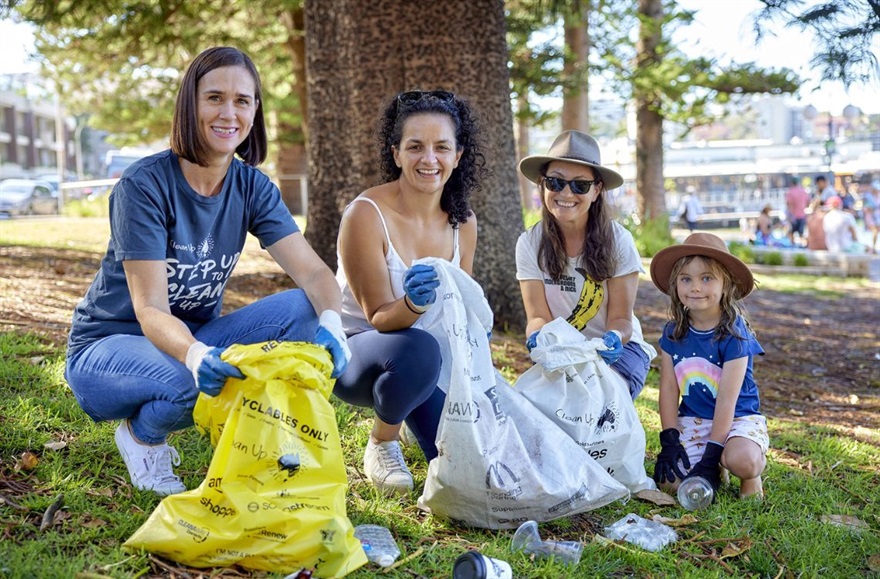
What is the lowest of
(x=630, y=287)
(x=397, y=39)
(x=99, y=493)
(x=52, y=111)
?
(x=99, y=493)

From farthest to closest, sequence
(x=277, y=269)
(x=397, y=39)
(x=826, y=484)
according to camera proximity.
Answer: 1. (x=277, y=269)
2. (x=397, y=39)
3. (x=826, y=484)

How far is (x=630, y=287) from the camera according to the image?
3.53 m

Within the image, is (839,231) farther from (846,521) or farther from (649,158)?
(846,521)

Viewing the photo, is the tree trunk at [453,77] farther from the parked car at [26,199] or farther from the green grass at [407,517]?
the parked car at [26,199]

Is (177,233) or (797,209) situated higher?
(797,209)

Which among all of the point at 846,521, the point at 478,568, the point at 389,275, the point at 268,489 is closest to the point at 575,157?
the point at 389,275

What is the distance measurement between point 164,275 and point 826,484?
270 cm

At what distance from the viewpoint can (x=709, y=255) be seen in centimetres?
341

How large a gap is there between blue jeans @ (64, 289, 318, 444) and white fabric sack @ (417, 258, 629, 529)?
49cm

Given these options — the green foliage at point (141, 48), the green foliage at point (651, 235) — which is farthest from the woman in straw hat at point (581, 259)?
the green foliage at point (651, 235)

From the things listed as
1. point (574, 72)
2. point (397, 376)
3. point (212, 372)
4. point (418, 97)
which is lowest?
point (397, 376)

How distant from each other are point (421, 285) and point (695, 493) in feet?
4.20

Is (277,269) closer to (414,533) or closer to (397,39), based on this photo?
(397,39)

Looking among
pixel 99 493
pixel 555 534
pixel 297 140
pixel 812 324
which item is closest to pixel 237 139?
pixel 99 493
